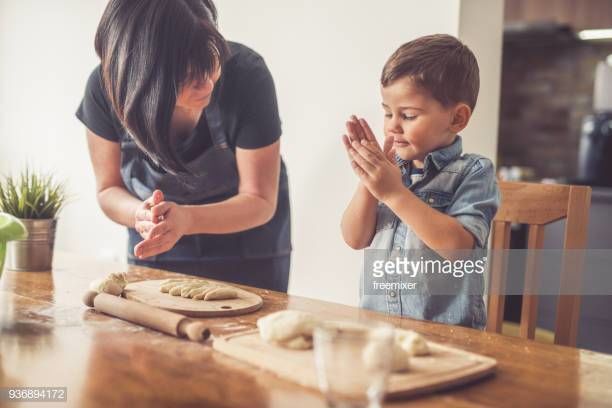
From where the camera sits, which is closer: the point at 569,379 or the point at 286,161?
the point at 569,379

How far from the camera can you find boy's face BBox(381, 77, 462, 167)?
127 cm

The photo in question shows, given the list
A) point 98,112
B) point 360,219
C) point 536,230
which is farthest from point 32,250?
point 536,230

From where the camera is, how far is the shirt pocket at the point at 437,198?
1292 millimetres

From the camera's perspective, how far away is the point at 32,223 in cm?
149

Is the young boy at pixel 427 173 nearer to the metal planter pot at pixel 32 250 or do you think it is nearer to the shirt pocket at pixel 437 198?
the shirt pocket at pixel 437 198

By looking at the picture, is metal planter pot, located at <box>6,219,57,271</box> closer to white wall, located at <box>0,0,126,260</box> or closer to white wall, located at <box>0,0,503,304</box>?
white wall, located at <box>0,0,503,304</box>

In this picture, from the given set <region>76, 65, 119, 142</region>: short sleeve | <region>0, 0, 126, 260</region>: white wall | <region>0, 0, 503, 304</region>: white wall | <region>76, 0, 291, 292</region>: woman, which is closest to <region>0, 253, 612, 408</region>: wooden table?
<region>76, 0, 291, 292</region>: woman

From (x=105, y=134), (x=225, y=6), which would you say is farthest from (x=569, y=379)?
(x=225, y=6)

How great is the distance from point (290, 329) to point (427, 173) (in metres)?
0.54

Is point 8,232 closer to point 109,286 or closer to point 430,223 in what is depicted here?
point 109,286

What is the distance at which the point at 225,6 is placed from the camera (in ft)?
6.65

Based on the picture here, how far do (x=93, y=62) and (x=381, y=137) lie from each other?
4.00ft

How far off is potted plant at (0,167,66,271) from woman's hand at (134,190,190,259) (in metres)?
0.27

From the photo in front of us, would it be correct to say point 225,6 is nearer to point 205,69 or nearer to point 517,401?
point 205,69
